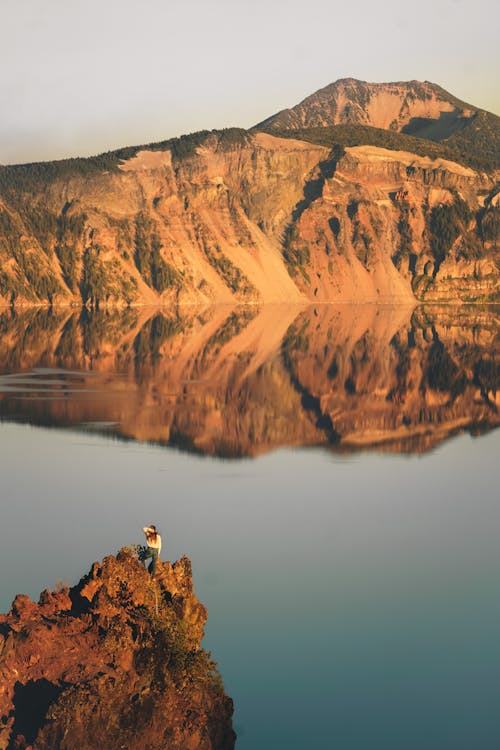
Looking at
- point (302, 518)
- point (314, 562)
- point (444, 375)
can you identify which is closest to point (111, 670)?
point (314, 562)

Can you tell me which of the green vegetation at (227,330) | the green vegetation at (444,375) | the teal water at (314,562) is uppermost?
the green vegetation at (444,375)

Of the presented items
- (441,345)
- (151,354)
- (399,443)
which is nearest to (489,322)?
(441,345)

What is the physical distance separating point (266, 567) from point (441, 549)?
6.84 m

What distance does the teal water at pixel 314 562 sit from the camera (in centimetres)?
2395

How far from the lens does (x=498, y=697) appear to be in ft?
80.2

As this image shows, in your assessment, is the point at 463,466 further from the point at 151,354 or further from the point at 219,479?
the point at 151,354

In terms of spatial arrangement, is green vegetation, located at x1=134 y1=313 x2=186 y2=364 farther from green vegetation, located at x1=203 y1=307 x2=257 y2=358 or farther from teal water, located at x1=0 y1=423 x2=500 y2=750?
teal water, located at x1=0 y1=423 x2=500 y2=750

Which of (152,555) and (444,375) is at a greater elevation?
(152,555)

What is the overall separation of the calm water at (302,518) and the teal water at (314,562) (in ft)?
0.27

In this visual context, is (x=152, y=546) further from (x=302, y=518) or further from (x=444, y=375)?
(x=444, y=375)

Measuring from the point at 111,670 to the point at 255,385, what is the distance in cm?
6062

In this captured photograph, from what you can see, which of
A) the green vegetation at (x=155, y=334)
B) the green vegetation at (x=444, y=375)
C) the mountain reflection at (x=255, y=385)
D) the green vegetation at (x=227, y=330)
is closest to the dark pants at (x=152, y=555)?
the mountain reflection at (x=255, y=385)

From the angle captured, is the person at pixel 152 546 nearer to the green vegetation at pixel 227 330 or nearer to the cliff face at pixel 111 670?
the cliff face at pixel 111 670

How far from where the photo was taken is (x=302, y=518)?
40125 mm
